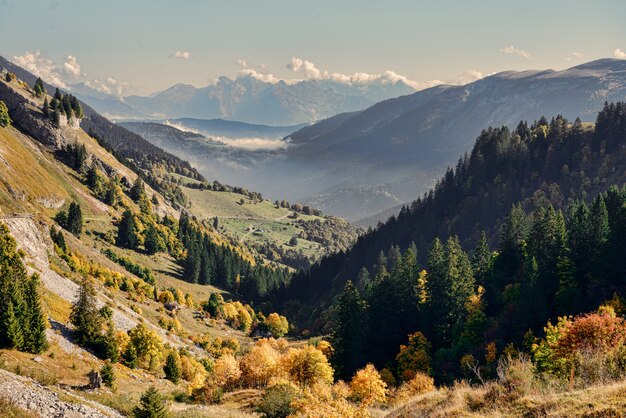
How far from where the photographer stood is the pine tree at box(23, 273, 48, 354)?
179 feet

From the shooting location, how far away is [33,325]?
55.7 meters

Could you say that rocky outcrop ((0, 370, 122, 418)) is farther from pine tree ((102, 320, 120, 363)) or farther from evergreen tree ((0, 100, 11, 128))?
evergreen tree ((0, 100, 11, 128))

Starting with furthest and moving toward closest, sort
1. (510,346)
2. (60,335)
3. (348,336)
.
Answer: (348,336) → (510,346) → (60,335)

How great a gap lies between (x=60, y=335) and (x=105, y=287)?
55049mm

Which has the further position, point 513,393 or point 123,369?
point 123,369

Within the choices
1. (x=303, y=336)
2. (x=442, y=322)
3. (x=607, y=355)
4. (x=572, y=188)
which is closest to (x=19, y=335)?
(x=607, y=355)

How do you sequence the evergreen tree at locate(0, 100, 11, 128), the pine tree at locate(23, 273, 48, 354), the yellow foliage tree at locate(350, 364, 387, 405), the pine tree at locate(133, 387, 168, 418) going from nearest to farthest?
the pine tree at locate(133, 387, 168, 418)
the pine tree at locate(23, 273, 48, 354)
the yellow foliage tree at locate(350, 364, 387, 405)
the evergreen tree at locate(0, 100, 11, 128)

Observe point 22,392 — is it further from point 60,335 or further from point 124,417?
point 60,335

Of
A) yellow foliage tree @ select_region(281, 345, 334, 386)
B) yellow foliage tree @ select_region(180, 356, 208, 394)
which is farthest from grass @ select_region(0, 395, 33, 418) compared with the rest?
yellow foliage tree @ select_region(180, 356, 208, 394)

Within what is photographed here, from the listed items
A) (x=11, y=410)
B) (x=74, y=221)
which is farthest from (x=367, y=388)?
(x=74, y=221)

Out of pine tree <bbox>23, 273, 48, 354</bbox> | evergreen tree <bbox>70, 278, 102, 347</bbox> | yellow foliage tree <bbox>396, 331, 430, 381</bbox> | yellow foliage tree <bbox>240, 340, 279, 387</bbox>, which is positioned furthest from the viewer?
yellow foliage tree <bbox>396, 331, 430, 381</bbox>

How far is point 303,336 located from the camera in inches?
6914

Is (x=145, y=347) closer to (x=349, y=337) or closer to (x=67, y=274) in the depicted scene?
A: (x=67, y=274)

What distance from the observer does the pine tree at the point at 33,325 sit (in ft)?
179
